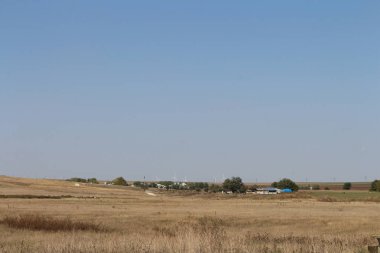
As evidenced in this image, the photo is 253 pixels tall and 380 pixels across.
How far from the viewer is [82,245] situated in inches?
579

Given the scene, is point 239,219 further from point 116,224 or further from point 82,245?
point 82,245

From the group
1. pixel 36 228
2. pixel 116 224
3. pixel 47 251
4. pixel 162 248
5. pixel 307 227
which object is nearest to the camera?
pixel 47 251

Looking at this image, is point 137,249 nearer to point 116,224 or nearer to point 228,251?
point 228,251

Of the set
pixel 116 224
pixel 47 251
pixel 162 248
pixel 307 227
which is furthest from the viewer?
pixel 307 227

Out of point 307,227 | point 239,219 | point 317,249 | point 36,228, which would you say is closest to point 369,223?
point 307,227

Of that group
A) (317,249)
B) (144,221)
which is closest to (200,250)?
(317,249)

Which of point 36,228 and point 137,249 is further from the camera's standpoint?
point 36,228

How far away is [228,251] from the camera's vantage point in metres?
13.3

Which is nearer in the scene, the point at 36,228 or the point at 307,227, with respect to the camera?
the point at 36,228

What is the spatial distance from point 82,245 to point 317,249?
239 inches

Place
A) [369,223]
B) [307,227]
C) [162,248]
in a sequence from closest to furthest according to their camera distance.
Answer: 1. [162,248]
2. [307,227]
3. [369,223]

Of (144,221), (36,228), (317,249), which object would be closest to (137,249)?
(317,249)

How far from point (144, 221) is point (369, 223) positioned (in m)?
18.8

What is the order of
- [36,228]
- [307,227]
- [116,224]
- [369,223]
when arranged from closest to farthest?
[36,228]
[116,224]
[307,227]
[369,223]
